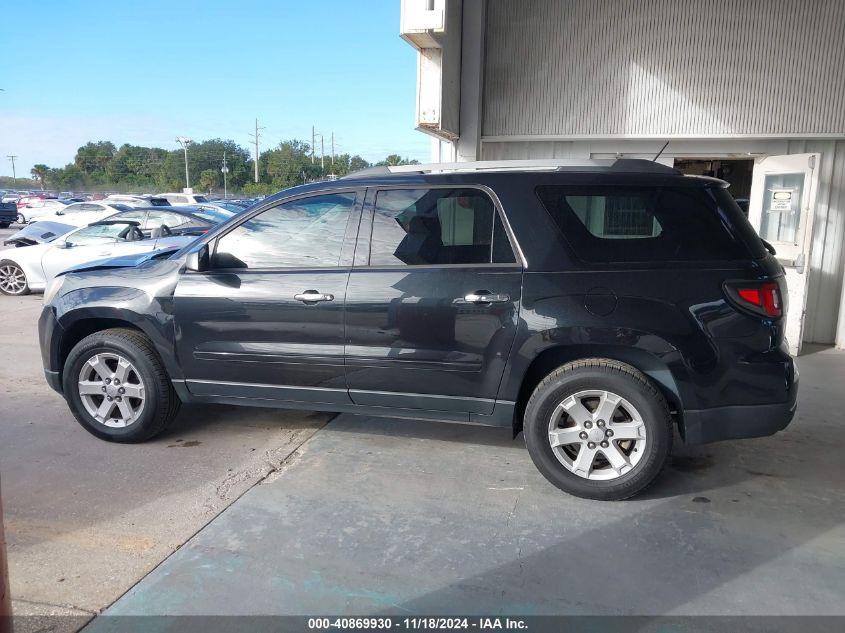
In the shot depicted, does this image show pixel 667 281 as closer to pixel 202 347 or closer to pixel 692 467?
pixel 692 467

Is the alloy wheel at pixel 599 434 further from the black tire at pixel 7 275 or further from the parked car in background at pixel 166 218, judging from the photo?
the black tire at pixel 7 275

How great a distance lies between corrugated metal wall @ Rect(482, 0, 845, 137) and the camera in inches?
292

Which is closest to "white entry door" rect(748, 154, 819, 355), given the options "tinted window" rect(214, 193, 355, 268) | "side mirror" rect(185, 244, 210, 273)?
"tinted window" rect(214, 193, 355, 268)

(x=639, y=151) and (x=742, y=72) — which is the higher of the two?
(x=742, y=72)

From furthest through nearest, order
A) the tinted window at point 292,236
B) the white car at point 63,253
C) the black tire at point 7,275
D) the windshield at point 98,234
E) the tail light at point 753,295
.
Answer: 1. the black tire at point 7,275
2. the windshield at point 98,234
3. the white car at point 63,253
4. the tinted window at point 292,236
5. the tail light at point 753,295

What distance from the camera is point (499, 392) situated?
3947mm

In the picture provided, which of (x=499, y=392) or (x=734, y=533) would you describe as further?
Result: (x=499, y=392)

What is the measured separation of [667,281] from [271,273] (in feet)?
7.93

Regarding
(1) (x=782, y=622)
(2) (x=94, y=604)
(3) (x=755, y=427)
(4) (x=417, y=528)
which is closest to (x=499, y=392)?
(4) (x=417, y=528)

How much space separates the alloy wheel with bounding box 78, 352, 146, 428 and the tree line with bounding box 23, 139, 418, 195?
57.9m

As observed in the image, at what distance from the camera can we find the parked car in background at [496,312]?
3668mm

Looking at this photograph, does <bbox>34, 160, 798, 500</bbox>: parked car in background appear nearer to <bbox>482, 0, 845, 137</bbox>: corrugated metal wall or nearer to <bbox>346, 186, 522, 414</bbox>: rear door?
<bbox>346, 186, 522, 414</bbox>: rear door

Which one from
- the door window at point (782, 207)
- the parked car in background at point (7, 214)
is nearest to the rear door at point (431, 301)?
the door window at point (782, 207)

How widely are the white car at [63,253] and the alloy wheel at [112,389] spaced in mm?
6620
